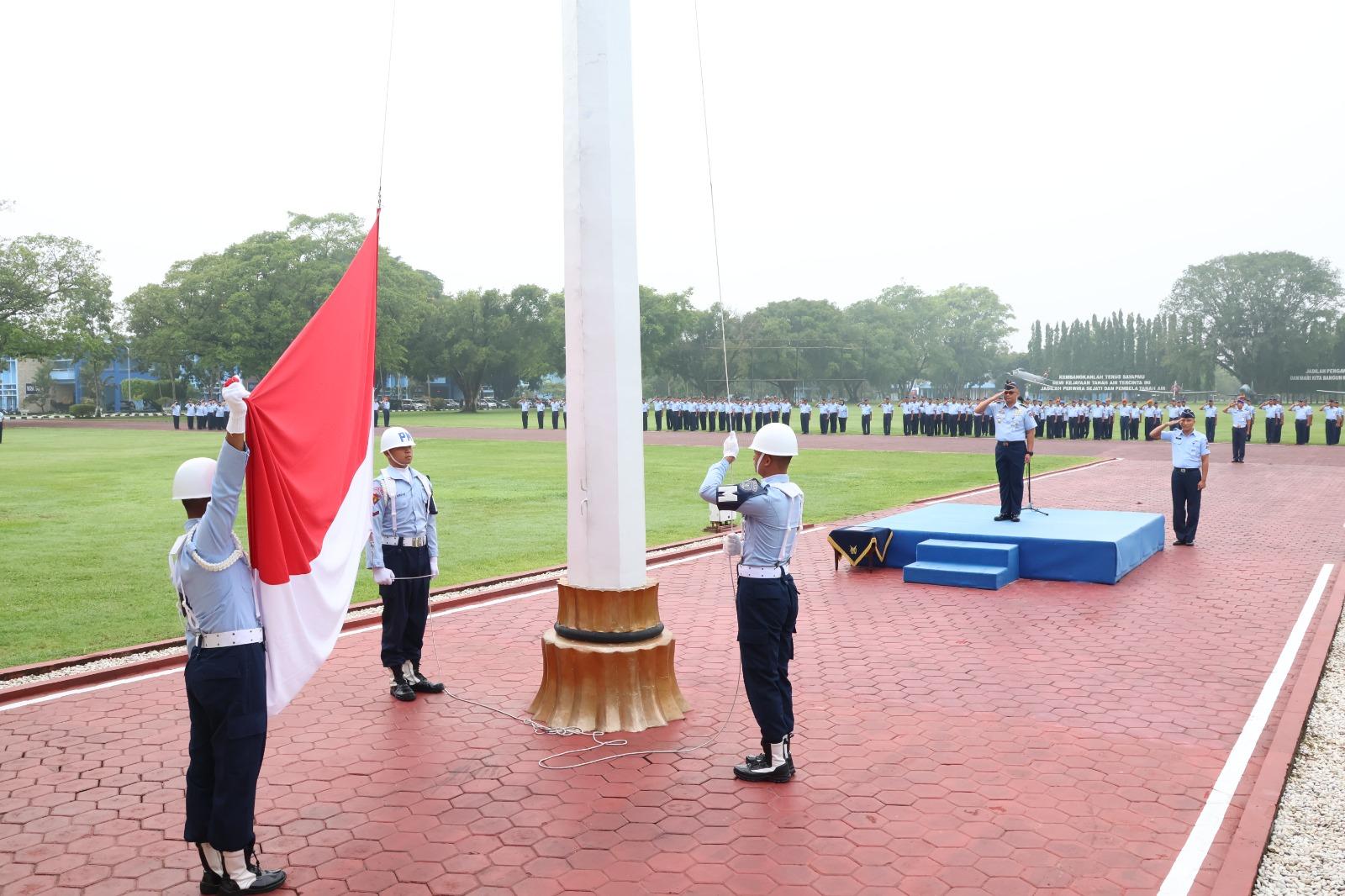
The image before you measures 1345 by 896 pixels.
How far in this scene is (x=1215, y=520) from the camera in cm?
1530

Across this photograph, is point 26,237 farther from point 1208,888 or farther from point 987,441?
point 1208,888

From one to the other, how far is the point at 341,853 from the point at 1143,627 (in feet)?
23.0

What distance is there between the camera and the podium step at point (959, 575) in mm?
10398

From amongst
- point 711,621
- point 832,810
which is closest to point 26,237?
point 711,621

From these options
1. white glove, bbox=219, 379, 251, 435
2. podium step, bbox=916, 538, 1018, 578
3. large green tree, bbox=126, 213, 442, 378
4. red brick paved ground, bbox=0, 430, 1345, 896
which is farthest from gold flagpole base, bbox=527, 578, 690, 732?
large green tree, bbox=126, 213, 442, 378

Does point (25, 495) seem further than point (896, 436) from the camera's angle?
No

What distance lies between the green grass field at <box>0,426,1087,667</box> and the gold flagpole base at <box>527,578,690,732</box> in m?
4.27

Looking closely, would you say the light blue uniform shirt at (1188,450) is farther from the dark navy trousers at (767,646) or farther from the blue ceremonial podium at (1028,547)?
the dark navy trousers at (767,646)

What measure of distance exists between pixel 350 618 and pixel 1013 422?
831cm

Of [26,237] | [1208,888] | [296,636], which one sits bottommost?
[1208,888]

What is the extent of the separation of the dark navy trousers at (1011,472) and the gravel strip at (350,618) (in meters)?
3.76

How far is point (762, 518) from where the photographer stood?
531cm

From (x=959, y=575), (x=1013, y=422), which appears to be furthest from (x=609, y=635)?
(x=1013, y=422)

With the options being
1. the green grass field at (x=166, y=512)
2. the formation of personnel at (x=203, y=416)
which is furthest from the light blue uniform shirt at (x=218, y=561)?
the formation of personnel at (x=203, y=416)
